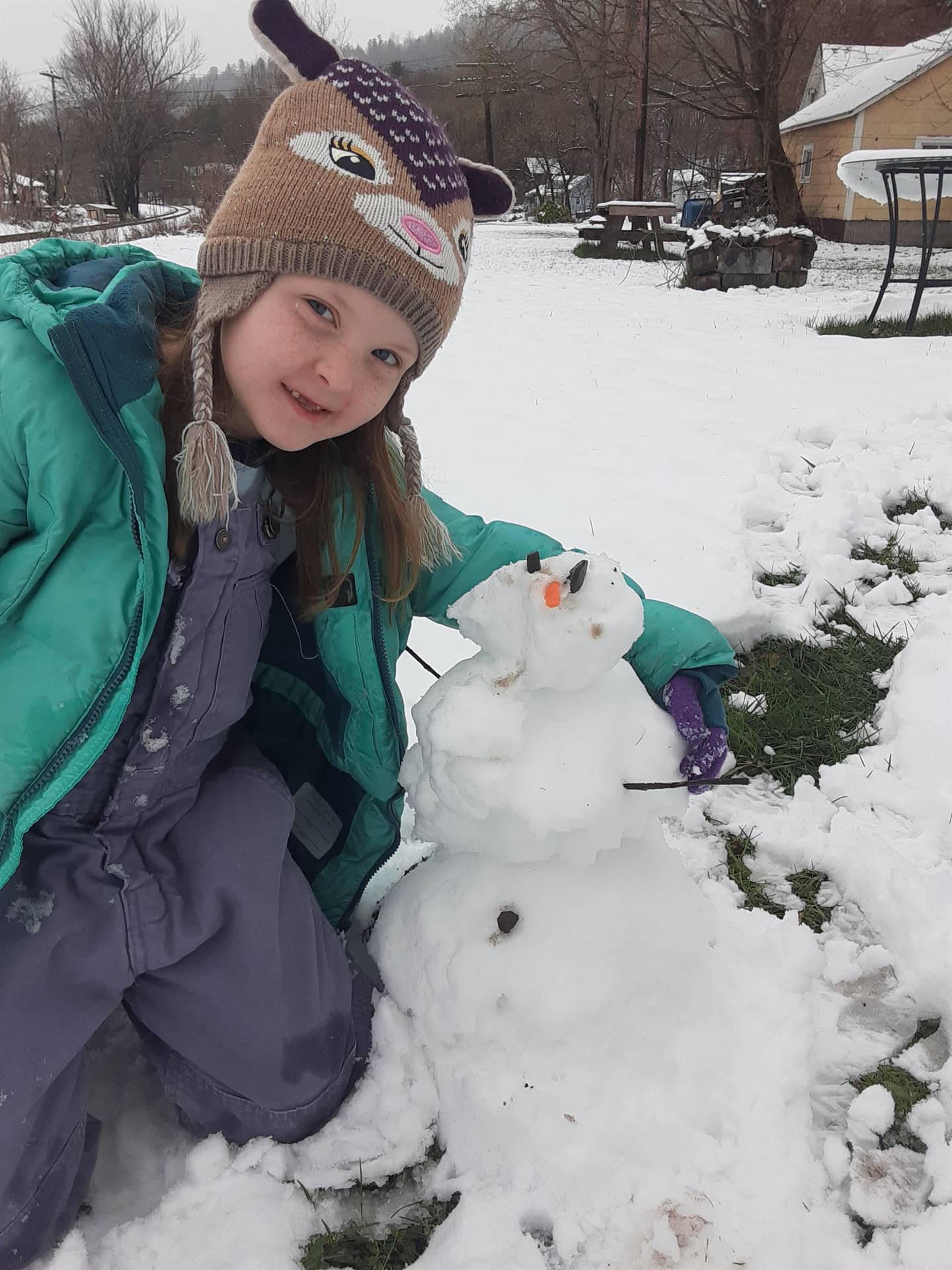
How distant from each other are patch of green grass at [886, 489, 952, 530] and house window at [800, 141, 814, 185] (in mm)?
19141

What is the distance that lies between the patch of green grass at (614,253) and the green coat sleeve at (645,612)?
41.7 feet

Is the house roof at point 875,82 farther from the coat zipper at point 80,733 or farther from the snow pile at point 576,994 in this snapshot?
the coat zipper at point 80,733

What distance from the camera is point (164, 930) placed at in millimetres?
1274

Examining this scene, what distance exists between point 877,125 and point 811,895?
19.8 m

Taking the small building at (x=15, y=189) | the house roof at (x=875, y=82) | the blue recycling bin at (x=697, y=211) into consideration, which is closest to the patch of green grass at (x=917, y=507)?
the house roof at (x=875, y=82)

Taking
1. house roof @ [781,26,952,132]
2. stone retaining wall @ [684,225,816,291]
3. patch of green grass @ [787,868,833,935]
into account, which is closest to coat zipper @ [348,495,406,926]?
patch of green grass @ [787,868,833,935]

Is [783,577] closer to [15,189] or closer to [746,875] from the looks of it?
[746,875]

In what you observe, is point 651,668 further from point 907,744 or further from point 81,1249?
point 81,1249

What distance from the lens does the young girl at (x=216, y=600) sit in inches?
45.3

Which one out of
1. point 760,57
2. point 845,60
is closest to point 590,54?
point 845,60

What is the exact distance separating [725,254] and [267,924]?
31.0 feet

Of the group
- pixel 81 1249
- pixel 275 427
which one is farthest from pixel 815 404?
pixel 81 1249

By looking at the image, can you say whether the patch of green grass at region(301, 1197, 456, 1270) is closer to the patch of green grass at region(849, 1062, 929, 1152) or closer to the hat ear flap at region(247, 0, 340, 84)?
the patch of green grass at region(849, 1062, 929, 1152)

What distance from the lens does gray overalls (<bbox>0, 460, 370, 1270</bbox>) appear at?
1194mm
